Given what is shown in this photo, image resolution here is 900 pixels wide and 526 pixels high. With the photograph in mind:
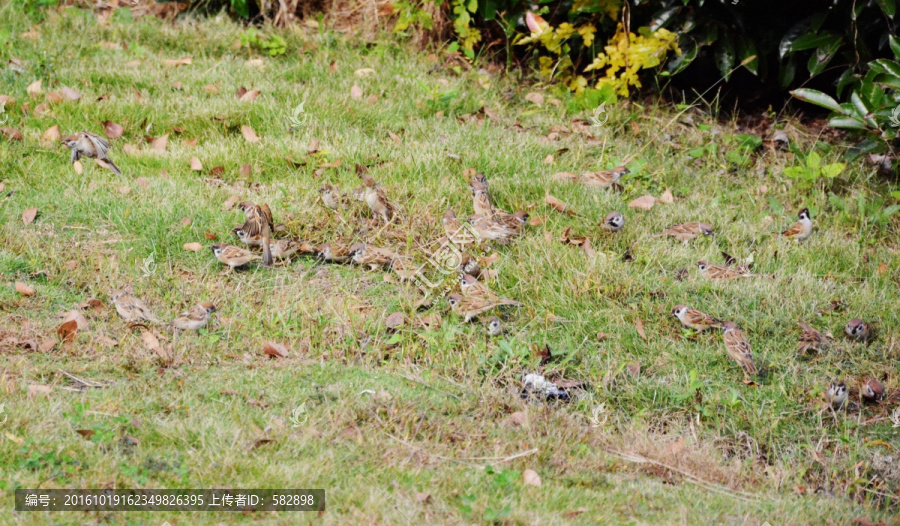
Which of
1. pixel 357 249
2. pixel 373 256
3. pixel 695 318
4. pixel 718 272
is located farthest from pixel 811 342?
pixel 357 249

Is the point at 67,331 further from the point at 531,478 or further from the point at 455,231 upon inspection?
the point at 531,478

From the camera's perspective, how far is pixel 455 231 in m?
6.41

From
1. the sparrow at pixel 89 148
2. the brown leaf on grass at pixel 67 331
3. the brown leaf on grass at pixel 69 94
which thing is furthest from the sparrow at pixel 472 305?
the brown leaf on grass at pixel 69 94

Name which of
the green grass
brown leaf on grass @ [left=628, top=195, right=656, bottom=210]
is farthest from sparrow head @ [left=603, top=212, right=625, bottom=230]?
brown leaf on grass @ [left=628, top=195, right=656, bottom=210]

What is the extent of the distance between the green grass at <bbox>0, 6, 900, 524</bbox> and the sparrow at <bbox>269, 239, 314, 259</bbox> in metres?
0.14

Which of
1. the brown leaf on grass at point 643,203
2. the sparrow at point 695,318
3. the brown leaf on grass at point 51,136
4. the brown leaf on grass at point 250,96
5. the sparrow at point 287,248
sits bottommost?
the sparrow at point 287,248

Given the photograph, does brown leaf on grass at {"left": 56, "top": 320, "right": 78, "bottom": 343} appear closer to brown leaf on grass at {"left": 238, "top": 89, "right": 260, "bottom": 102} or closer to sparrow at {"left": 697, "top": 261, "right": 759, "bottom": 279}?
brown leaf on grass at {"left": 238, "top": 89, "right": 260, "bottom": 102}

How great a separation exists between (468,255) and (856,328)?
2641 mm

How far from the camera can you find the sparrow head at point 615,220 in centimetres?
660

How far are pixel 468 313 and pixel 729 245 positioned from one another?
2.42 metres

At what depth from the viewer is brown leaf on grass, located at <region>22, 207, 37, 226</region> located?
6336mm

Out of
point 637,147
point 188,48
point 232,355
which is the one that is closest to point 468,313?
point 232,355

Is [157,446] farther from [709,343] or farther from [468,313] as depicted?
[709,343]

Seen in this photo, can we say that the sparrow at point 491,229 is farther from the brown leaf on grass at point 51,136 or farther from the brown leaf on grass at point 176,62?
the brown leaf on grass at point 176,62
